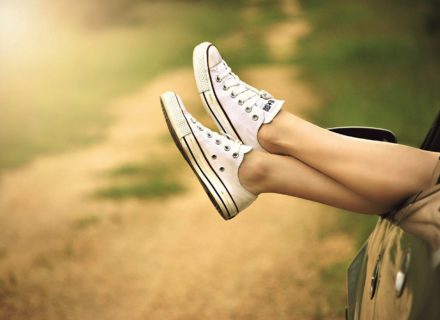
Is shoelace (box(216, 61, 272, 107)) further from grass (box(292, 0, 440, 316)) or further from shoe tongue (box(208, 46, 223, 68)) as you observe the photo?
grass (box(292, 0, 440, 316))

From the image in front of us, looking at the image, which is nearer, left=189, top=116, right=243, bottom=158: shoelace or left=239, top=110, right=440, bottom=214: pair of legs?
left=239, top=110, right=440, bottom=214: pair of legs

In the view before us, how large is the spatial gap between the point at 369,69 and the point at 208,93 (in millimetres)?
4658

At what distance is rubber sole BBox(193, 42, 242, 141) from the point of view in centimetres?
246

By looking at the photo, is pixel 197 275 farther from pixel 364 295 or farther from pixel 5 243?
pixel 364 295

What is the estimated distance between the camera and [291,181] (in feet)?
7.19

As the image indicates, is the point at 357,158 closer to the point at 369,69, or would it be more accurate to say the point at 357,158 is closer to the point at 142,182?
the point at 142,182

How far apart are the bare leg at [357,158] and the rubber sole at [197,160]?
204 millimetres

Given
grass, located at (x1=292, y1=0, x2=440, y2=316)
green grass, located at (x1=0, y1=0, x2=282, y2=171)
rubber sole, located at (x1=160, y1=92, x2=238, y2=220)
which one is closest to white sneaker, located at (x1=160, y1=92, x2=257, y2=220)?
rubber sole, located at (x1=160, y1=92, x2=238, y2=220)

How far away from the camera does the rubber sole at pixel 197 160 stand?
2.26 meters

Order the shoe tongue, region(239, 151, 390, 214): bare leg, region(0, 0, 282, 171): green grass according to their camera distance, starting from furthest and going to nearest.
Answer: region(0, 0, 282, 171): green grass
the shoe tongue
region(239, 151, 390, 214): bare leg

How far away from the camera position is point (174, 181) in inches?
194

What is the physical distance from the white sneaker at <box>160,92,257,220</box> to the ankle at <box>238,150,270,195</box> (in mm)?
15

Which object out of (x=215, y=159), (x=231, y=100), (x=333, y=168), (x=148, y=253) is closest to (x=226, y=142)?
(x=215, y=159)

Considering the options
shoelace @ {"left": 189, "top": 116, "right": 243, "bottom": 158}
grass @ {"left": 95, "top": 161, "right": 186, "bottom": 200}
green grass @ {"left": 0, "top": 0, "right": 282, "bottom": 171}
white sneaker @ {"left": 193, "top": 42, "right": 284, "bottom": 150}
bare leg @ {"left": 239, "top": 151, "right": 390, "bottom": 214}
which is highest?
green grass @ {"left": 0, "top": 0, "right": 282, "bottom": 171}
